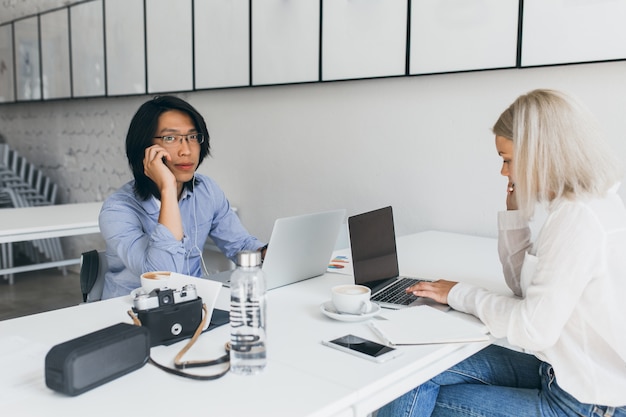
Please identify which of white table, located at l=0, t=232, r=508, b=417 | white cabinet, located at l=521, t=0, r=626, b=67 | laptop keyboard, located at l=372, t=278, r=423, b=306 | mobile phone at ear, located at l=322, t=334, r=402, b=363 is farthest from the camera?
white cabinet, located at l=521, t=0, r=626, b=67

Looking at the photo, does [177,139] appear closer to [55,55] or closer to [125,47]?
[125,47]

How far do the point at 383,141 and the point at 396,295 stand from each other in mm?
1347

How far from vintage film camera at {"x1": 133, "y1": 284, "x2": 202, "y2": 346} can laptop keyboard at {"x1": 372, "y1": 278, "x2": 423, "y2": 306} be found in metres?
0.49

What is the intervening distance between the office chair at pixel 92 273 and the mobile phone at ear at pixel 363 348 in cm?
103

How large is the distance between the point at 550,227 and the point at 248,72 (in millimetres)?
2334

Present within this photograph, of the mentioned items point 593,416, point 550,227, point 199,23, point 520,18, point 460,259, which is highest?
point 199,23

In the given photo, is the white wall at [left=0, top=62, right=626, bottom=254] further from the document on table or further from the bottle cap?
the bottle cap

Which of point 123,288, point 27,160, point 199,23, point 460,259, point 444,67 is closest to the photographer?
point 123,288

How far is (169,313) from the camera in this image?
1.12m

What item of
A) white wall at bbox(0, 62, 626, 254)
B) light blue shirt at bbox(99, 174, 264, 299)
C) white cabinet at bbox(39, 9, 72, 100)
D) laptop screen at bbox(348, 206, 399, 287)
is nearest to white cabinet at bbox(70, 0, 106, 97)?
white cabinet at bbox(39, 9, 72, 100)

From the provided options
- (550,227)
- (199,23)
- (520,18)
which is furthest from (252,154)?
(550,227)

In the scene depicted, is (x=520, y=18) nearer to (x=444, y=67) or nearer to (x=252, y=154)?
(x=444, y=67)

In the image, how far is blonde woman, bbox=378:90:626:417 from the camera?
1.10m

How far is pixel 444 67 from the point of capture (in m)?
2.41
